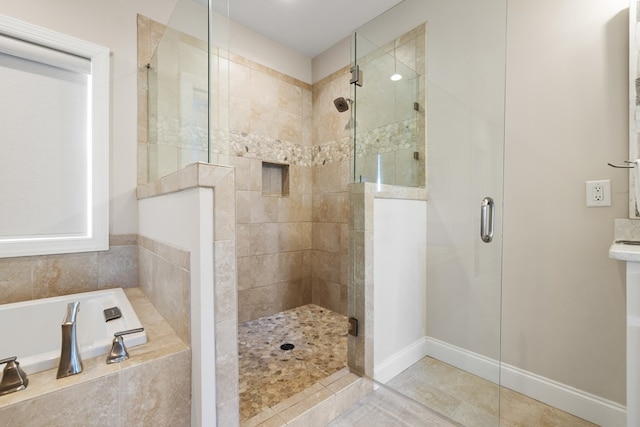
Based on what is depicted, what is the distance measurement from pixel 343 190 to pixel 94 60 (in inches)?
79.4

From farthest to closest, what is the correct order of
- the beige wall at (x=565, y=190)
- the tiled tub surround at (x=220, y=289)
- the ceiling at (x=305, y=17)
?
the ceiling at (x=305, y=17), the beige wall at (x=565, y=190), the tiled tub surround at (x=220, y=289)

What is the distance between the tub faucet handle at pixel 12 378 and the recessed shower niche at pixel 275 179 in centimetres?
197

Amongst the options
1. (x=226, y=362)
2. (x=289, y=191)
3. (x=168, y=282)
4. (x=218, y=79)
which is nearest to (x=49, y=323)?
(x=168, y=282)

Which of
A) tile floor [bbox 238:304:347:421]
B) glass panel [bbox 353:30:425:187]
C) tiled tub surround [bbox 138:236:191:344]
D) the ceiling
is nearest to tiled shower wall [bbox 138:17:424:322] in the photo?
tile floor [bbox 238:304:347:421]

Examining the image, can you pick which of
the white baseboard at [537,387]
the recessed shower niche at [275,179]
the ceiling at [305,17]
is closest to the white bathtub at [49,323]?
the recessed shower niche at [275,179]

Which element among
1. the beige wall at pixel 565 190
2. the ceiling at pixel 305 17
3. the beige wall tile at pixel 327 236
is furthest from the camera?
the beige wall tile at pixel 327 236

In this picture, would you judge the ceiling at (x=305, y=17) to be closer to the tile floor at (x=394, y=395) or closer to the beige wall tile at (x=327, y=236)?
the beige wall tile at (x=327, y=236)

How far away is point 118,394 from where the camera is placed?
89 centimetres

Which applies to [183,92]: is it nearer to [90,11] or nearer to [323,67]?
[90,11]

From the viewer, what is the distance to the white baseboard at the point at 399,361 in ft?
5.28

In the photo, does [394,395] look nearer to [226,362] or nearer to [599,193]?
[226,362]

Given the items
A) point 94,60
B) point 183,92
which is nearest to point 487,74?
point 183,92

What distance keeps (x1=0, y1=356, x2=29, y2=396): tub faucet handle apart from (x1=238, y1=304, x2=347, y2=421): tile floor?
0.80 m

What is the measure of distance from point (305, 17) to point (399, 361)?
2.73m
